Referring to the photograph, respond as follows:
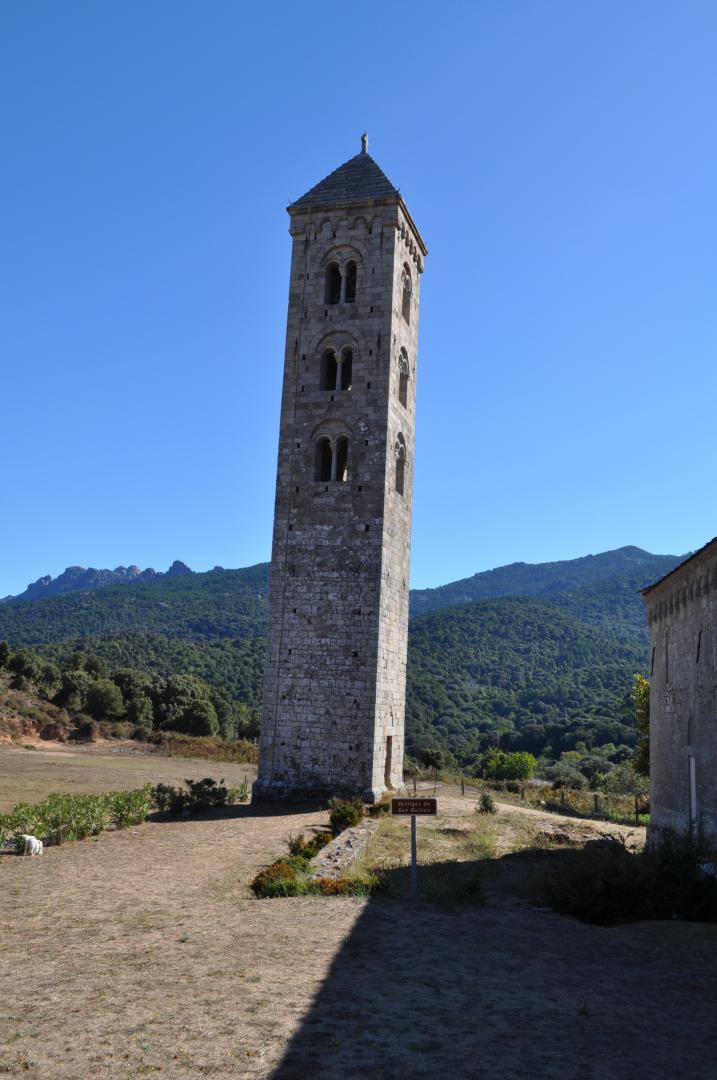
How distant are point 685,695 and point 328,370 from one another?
600 inches

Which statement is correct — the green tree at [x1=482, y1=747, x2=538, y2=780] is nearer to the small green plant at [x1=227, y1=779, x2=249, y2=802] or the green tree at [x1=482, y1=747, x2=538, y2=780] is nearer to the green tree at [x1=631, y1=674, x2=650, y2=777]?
the green tree at [x1=631, y1=674, x2=650, y2=777]

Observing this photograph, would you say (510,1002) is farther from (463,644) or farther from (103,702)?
(463,644)

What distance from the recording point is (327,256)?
25031 mm

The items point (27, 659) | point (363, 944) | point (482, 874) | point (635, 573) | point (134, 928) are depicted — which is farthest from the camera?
point (635, 573)

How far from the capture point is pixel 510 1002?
278 inches

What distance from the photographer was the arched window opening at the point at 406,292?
85.8 feet

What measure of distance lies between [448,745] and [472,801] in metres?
32.8

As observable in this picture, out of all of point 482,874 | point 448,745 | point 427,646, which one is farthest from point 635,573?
point 482,874

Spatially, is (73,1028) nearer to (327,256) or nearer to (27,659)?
(327,256)

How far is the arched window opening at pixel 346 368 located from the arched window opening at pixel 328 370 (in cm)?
31

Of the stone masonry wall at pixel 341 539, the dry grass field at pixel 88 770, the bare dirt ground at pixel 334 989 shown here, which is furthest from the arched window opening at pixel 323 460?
the bare dirt ground at pixel 334 989

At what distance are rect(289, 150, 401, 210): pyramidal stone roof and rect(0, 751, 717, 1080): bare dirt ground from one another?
20.3m

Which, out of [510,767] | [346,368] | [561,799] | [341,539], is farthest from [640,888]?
[510,767]

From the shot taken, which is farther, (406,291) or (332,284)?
(406,291)
